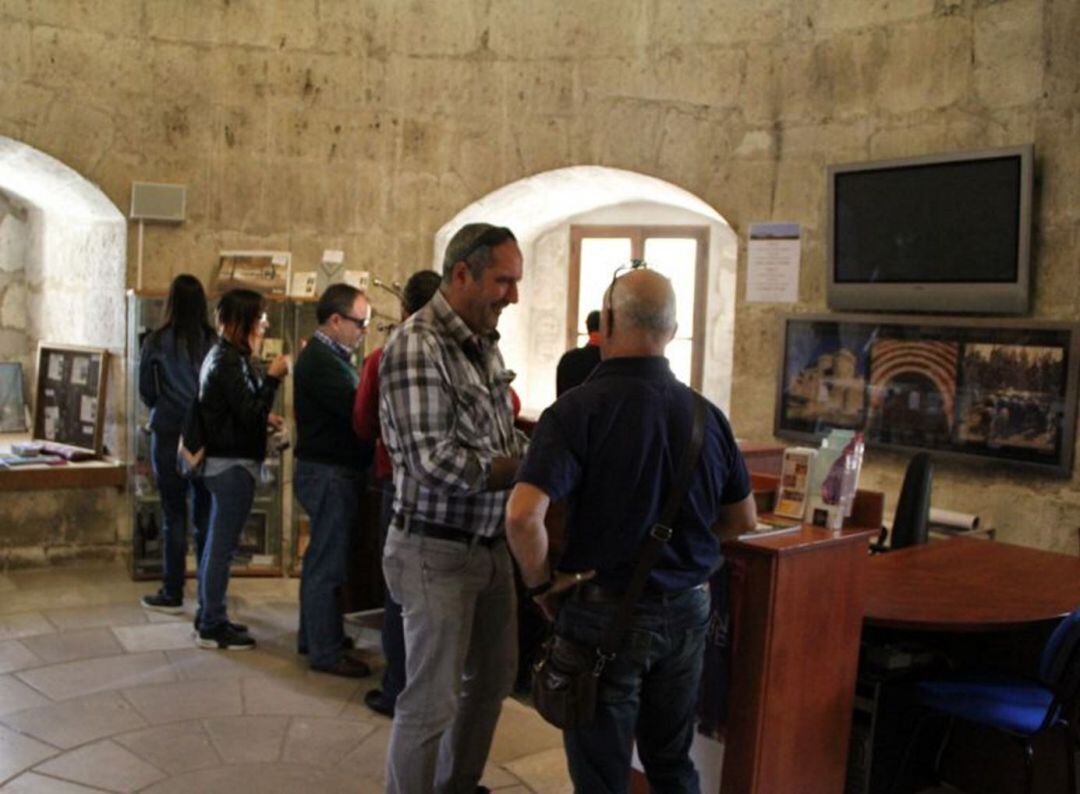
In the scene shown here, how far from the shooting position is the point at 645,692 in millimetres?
2459

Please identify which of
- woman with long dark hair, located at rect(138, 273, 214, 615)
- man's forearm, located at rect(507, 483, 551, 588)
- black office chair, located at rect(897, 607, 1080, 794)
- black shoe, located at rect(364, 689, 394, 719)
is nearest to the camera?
man's forearm, located at rect(507, 483, 551, 588)

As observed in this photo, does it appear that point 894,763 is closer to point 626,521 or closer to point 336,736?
point 626,521

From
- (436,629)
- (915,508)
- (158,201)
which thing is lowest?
(436,629)

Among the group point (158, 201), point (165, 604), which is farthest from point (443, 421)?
point (158, 201)

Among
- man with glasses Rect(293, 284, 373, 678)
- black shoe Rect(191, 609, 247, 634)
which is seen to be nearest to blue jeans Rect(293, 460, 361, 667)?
man with glasses Rect(293, 284, 373, 678)

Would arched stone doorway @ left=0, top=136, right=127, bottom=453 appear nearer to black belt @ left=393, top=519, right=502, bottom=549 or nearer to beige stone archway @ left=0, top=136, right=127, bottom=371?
beige stone archway @ left=0, top=136, right=127, bottom=371

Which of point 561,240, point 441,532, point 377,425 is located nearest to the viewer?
point 441,532

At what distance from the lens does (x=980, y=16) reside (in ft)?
15.4

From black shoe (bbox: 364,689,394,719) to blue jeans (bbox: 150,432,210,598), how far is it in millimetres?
1366

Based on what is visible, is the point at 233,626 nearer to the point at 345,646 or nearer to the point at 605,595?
the point at 345,646

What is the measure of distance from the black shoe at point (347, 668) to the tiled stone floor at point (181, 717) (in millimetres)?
40

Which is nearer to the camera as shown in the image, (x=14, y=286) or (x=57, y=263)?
(x=57, y=263)

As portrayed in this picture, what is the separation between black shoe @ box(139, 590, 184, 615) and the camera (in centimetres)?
521

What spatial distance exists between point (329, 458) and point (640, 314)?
2.17m
